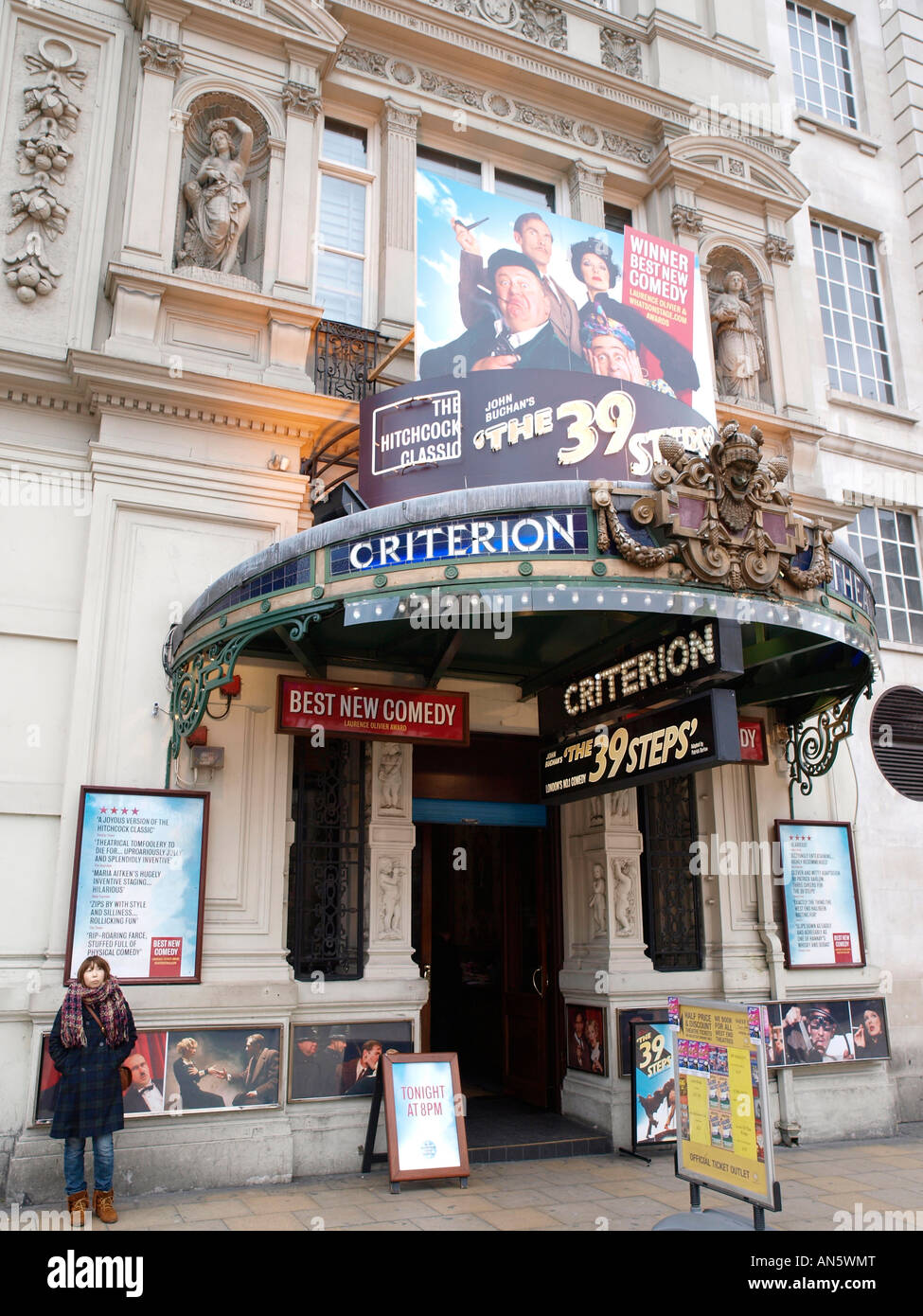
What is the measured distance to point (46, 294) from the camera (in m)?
9.09

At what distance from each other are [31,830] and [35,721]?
878mm

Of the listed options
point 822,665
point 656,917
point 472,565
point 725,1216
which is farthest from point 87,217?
point 725,1216

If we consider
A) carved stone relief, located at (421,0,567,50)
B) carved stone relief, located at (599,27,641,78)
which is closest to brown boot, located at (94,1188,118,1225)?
carved stone relief, located at (421,0,567,50)

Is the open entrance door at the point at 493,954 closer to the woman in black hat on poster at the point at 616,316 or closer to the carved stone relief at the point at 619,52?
the woman in black hat on poster at the point at 616,316

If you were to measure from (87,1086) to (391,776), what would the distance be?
3744mm

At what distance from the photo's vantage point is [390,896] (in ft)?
30.2

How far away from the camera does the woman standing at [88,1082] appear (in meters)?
6.70

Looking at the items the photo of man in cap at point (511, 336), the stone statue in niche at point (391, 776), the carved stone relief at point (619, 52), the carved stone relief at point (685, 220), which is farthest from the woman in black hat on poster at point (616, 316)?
the carved stone relief at point (619, 52)

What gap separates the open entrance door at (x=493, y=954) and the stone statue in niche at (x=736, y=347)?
5.93m

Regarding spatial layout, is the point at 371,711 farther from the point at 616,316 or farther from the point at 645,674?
the point at 616,316

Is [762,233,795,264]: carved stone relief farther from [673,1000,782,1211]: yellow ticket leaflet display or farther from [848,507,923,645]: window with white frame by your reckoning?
[673,1000,782,1211]: yellow ticket leaflet display

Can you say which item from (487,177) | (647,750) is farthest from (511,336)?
(647,750)

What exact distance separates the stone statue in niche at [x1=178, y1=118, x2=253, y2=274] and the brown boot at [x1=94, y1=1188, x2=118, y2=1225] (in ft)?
26.0

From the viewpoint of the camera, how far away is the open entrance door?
10.9m
